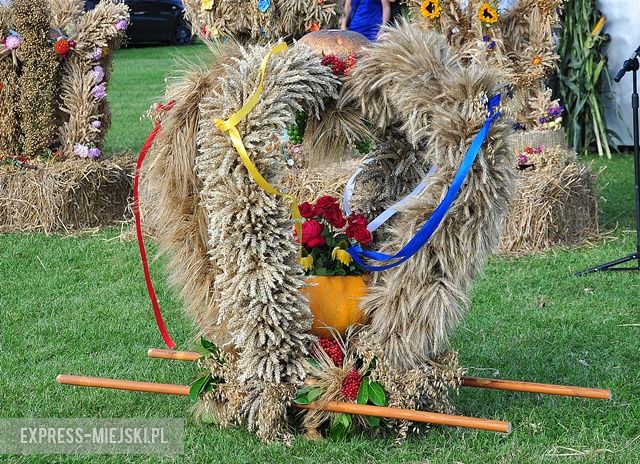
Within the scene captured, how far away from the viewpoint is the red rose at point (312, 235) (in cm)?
398

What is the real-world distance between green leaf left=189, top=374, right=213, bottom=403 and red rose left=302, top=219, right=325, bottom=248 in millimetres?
692

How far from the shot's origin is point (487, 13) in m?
7.29

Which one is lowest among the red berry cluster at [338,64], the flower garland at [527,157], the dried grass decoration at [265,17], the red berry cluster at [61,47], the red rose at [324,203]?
the flower garland at [527,157]

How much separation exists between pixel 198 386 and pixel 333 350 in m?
0.58

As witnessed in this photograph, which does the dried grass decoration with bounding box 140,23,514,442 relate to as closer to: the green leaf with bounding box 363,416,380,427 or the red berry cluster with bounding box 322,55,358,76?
the red berry cluster with bounding box 322,55,358,76

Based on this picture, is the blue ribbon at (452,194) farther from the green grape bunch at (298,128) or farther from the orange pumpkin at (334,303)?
the green grape bunch at (298,128)

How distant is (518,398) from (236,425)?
4.33 feet

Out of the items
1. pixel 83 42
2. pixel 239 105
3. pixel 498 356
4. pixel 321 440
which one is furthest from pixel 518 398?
pixel 83 42

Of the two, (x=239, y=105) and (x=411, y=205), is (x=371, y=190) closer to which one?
(x=411, y=205)

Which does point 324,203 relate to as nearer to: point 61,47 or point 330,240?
point 330,240

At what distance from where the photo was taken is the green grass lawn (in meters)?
3.81

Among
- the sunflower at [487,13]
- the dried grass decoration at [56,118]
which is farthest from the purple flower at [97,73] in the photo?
the sunflower at [487,13]

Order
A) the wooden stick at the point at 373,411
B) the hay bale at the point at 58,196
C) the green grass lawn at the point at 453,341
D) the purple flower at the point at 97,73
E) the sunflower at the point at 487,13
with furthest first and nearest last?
the purple flower at the point at 97,73 → the hay bale at the point at 58,196 → the sunflower at the point at 487,13 → the green grass lawn at the point at 453,341 → the wooden stick at the point at 373,411

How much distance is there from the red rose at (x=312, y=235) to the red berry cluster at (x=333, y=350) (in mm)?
410
